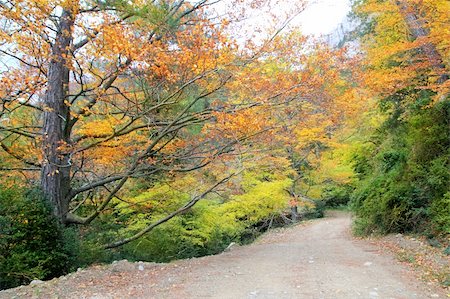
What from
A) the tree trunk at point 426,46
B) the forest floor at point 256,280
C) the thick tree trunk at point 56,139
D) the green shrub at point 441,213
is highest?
the tree trunk at point 426,46

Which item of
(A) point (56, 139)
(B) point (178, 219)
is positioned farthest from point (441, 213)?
(A) point (56, 139)

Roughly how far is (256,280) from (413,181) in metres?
6.42

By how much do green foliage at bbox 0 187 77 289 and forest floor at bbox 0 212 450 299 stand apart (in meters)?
0.99

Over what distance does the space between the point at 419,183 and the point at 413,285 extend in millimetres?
5282

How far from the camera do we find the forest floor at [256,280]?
16.9 feet

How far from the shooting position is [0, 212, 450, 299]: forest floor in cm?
516

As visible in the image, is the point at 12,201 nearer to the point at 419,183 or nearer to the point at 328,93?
the point at 328,93

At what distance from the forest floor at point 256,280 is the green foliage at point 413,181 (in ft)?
6.26

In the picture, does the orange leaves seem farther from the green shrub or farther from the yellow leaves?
the yellow leaves

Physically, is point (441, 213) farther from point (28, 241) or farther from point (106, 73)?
point (28, 241)

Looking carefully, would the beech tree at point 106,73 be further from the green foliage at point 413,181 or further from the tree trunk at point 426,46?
the green foliage at point 413,181

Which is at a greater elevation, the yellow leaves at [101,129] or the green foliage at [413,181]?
the yellow leaves at [101,129]

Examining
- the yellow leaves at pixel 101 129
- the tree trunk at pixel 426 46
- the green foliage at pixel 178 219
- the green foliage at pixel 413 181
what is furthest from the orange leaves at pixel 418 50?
the yellow leaves at pixel 101 129

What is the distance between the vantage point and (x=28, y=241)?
24.3ft
